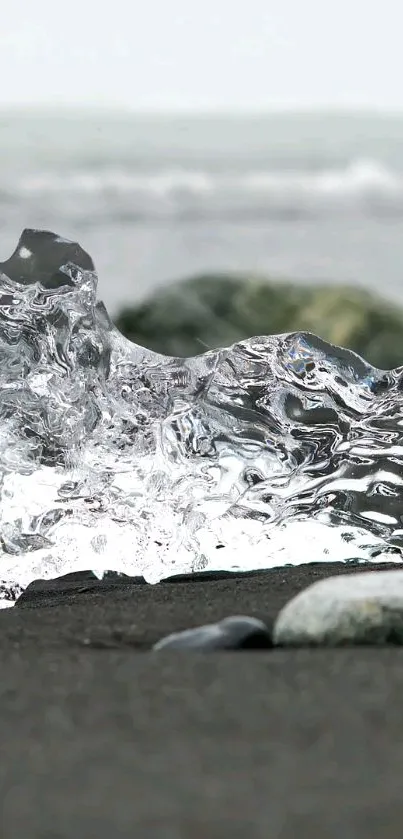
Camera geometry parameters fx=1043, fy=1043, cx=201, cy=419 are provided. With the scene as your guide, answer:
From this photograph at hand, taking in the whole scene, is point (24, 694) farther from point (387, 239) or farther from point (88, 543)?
point (387, 239)

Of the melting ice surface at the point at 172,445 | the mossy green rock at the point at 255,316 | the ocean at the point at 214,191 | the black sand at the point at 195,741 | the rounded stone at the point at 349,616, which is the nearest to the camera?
the black sand at the point at 195,741

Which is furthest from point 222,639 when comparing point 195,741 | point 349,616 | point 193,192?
point 193,192

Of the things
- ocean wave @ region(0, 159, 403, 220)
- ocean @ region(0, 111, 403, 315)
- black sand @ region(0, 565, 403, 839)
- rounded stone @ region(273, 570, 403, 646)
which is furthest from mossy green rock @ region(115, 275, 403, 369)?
rounded stone @ region(273, 570, 403, 646)

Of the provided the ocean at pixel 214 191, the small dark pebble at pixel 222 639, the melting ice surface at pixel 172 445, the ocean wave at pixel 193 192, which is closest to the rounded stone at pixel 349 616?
the small dark pebble at pixel 222 639

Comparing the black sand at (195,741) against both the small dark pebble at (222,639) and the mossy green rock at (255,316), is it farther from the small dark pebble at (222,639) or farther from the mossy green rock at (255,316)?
the mossy green rock at (255,316)

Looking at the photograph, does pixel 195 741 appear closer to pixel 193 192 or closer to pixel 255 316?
pixel 255 316

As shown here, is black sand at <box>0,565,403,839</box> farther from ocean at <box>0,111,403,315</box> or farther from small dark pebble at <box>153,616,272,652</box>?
ocean at <box>0,111,403,315</box>
